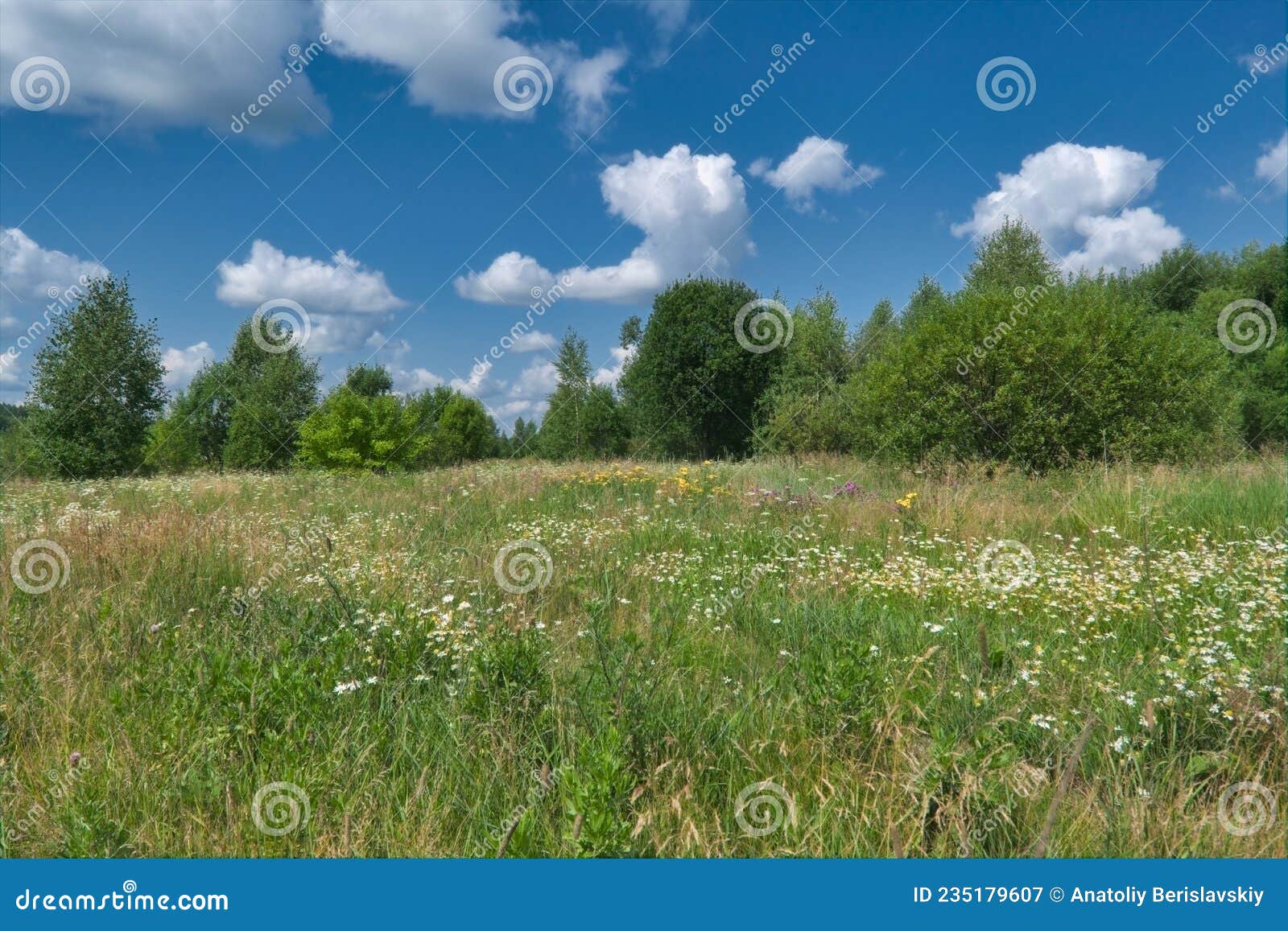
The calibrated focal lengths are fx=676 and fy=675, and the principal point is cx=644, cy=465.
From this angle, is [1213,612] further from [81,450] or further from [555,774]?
[81,450]

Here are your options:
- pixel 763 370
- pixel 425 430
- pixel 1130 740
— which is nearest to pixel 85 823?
pixel 1130 740

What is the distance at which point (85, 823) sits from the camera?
7.41ft

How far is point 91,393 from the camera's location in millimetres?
Answer: 29578

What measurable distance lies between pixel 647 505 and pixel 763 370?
88.0 ft
